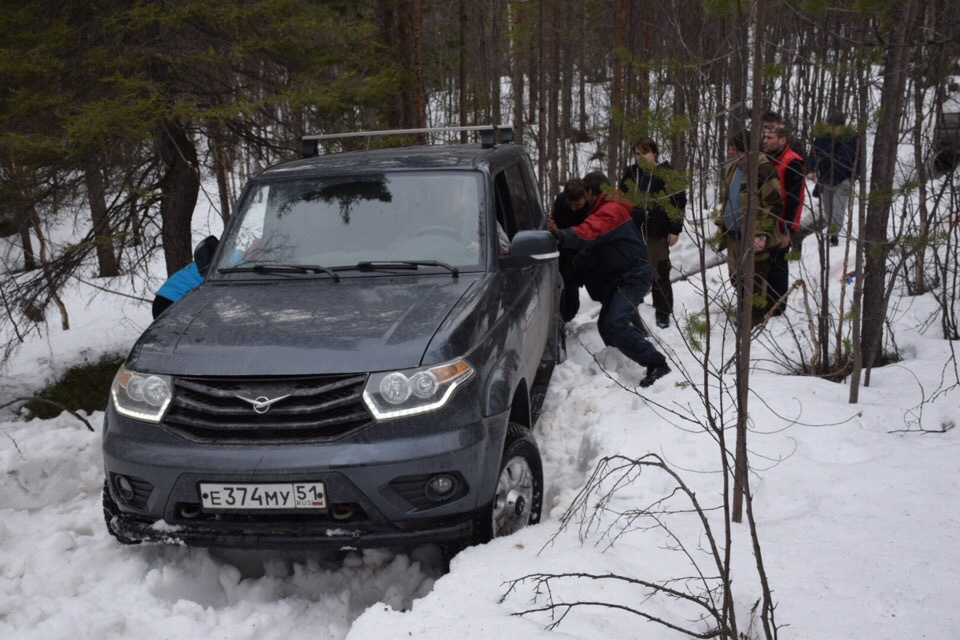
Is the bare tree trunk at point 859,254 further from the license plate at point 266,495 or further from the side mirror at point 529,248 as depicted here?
the license plate at point 266,495

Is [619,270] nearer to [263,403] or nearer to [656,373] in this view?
[656,373]

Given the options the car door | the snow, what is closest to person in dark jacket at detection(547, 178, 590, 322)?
the car door

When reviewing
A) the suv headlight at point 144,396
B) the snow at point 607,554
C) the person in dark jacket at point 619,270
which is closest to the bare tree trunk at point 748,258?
the snow at point 607,554

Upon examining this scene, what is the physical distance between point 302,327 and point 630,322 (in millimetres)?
3415

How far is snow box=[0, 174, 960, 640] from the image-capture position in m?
3.02

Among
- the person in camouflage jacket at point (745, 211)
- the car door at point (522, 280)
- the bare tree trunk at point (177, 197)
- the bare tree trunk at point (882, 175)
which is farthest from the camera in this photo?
the bare tree trunk at point (177, 197)

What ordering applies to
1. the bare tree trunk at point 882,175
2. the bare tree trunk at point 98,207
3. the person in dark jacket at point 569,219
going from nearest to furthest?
the bare tree trunk at point 882,175
the person in dark jacket at point 569,219
the bare tree trunk at point 98,207

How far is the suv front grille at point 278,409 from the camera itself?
133 inches

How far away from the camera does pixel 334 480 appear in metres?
3.30

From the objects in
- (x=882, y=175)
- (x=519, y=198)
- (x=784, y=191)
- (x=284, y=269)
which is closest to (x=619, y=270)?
(x=519, y=198)

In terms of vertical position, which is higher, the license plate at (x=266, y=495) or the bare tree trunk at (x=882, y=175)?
the bare tree trunk at (x=882, y=175)

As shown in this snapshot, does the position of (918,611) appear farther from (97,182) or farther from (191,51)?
(97,182)

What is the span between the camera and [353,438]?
3342 millimetres

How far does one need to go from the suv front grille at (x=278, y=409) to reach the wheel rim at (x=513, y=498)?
776mm
